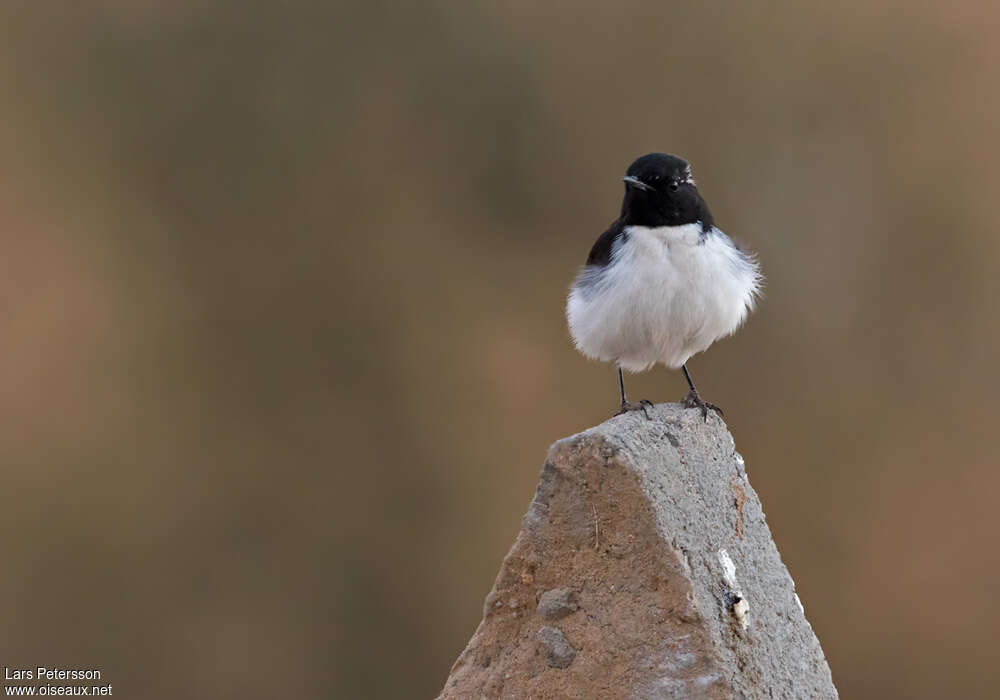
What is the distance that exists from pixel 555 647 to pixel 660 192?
2442 millimetres

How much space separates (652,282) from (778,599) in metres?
1.68

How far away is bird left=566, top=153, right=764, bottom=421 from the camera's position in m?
6.00

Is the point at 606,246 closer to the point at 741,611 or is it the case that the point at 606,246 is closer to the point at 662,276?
the point at 662,276

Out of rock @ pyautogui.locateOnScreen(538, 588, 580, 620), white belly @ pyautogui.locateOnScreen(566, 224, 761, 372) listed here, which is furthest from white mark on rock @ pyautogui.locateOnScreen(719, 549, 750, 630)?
white belly @ pyautogui.locateOnScreen(566, 224, 761, 372)

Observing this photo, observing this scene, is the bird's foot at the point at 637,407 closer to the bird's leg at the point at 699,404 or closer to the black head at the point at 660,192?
the bird's leg at the point at 699,404

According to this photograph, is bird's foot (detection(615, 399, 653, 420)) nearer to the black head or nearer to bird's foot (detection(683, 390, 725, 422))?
bird's foot (detection(683, 390, 725, 422))

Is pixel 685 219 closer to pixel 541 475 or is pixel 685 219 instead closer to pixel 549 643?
pixel 541 475

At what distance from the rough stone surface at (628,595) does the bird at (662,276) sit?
1101mm

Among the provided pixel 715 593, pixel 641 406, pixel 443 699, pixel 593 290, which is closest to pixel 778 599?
pixel 715 593

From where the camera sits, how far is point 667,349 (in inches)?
246

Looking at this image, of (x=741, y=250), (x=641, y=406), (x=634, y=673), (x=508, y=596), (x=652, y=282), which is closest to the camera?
(x=634, y=673)

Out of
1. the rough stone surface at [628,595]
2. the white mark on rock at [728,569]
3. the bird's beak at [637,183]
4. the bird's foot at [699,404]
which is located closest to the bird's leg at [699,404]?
the bird's foot at [699,404]

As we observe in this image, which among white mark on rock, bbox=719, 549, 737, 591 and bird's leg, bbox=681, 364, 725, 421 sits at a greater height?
bird's leg, bbox=681, 364, 725, 421

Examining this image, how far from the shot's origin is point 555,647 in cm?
473
